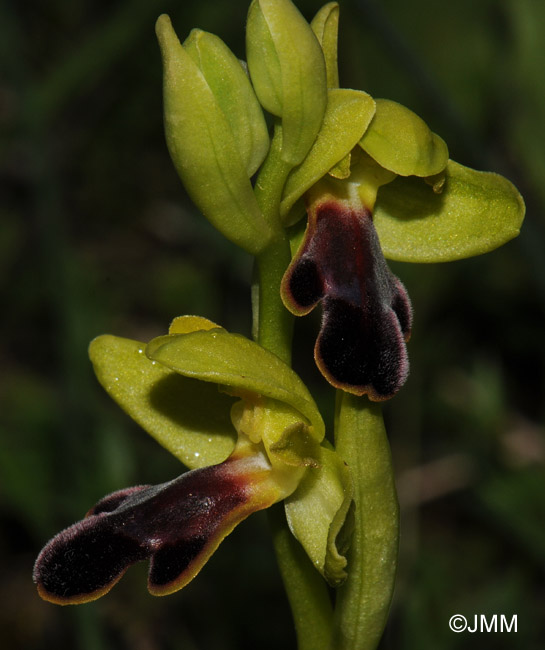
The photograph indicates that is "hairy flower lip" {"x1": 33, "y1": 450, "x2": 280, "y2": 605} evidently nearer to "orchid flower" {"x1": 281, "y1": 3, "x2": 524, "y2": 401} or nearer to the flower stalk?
the flower stalk

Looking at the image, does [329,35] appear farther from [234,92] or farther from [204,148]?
[204,148]

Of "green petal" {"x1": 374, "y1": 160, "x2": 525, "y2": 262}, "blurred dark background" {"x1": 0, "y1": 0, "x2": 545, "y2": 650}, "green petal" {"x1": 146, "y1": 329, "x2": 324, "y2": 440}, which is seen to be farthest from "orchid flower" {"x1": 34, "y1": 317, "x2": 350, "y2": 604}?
Answer: "blurred dark background" {"x1": 0, "y1": 0, "x2": 545, "y2": 650}

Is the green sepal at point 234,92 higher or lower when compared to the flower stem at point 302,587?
higher

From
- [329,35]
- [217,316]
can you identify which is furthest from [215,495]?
[217,316]

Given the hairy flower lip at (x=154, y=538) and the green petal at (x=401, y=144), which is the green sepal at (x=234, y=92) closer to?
the green petal at (x=401, y=144)

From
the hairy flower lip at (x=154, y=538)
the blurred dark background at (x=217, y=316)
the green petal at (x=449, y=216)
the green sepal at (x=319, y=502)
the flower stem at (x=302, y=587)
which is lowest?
the blurred dark background at (x=217, y=316)

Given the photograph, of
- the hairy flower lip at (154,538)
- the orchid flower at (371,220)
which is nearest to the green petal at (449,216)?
the orchid flower at (371,220)
